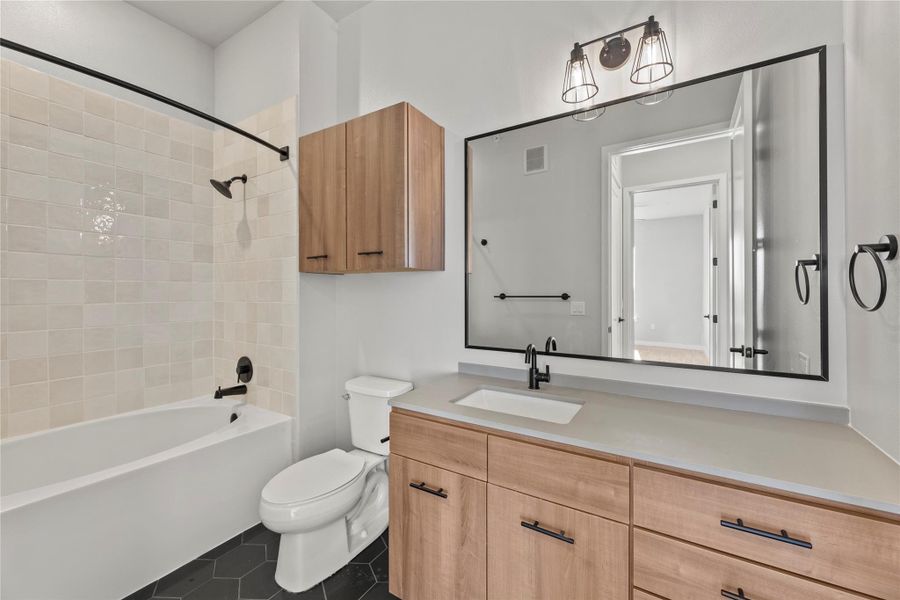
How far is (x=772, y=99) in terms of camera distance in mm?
1226

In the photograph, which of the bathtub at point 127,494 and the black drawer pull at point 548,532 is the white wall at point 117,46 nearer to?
the bathtub at point 127,494

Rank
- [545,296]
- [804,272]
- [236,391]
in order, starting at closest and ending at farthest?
1. [804,272]
2. [545,296]
3. [236,391]

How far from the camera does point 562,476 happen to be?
1.04 m

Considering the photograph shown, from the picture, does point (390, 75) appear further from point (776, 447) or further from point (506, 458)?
point (776, 447)

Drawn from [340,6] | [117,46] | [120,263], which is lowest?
[120,263]

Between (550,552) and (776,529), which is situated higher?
(776,529)

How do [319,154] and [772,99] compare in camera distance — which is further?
[319,154]

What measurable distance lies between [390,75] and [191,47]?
153 centimetres

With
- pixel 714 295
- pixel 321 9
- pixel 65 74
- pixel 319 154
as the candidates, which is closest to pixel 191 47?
pixel 65 74

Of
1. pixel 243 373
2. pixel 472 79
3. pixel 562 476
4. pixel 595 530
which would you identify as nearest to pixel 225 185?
pixel 243 373

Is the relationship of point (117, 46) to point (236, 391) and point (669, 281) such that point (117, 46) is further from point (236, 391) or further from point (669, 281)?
point (669, 281)

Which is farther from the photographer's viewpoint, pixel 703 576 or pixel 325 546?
pixel 325 546

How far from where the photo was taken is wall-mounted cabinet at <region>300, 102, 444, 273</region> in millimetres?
1643

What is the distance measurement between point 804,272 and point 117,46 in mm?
3537
